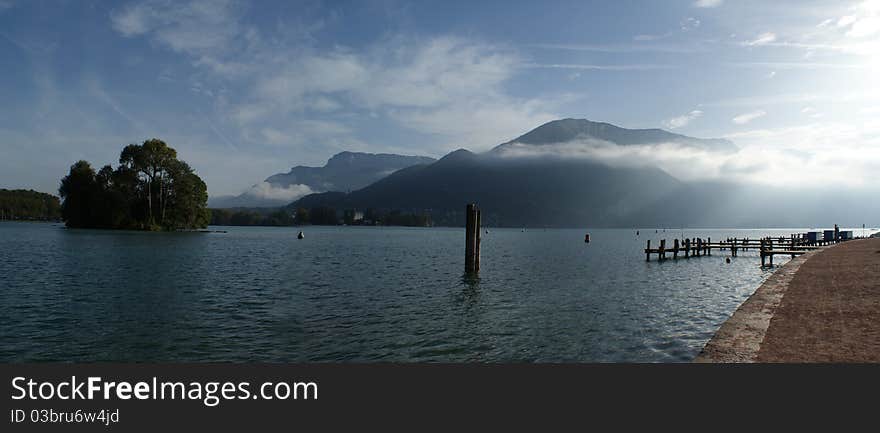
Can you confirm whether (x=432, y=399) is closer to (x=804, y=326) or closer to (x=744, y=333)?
(x=744, y=333)

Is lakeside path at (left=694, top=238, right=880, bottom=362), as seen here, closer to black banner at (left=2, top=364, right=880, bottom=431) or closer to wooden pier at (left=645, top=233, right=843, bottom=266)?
black banner at (left=2, top=364, right=880, bottom=431)

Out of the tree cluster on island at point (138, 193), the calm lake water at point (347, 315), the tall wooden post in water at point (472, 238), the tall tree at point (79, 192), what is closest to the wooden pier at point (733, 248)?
the calm lake water at point (347, 315)

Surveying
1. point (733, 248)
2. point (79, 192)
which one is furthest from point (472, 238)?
point (79, 192)

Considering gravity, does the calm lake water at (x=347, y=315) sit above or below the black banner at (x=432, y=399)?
below

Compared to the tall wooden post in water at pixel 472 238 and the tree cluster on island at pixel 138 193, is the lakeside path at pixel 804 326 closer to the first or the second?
the tall wooden post in water at pixel 472 238

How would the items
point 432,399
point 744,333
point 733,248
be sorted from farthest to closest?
point 733,248, point 744,333, point 432,399

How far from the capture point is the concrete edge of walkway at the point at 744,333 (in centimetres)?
1011

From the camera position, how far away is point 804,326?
41.3 feet

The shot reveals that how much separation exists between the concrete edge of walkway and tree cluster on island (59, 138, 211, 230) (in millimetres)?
122348

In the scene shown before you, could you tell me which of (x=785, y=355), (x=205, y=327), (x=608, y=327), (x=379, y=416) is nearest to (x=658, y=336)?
(x=608, y=327)

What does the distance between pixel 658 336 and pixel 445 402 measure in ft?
36.1

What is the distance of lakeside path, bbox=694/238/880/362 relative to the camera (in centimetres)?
1002

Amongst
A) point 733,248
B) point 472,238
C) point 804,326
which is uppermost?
point 472,238

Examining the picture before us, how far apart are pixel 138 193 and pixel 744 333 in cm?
13126
